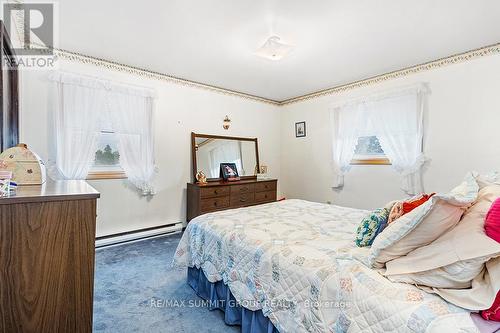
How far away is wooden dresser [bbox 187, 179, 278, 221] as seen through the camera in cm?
355

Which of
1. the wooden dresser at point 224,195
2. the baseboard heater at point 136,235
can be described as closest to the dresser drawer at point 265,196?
the wooden dresser at point 224,195

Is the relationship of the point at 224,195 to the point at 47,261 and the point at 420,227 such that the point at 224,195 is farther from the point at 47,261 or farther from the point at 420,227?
the point at 420,227

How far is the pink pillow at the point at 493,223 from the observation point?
89 centimetres

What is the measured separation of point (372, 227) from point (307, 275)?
50cm

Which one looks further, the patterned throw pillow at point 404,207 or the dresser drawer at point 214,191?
the dresser drawer at point 214,191

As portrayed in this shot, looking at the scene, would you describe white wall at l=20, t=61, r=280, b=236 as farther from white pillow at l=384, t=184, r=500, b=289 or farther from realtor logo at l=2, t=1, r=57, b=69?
white pillow at l=384, t=184, r=500, b=289

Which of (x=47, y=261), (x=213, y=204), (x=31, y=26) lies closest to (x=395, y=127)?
(x=213, y=204)

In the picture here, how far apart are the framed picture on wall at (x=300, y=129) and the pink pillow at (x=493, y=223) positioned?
3.82m

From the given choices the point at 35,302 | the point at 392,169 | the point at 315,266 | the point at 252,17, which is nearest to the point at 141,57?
the point at 252,17

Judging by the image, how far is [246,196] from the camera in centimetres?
404

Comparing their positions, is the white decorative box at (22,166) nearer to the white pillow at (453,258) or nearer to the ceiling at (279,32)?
the ceiling at (279,32)

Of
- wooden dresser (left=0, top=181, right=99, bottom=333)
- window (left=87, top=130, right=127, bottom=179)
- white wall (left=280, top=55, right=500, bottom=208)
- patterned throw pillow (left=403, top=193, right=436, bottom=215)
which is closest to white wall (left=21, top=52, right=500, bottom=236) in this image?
white wall (left=280, top=55, right=500, bottom=208)

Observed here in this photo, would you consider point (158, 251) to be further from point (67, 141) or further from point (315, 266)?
point (315, 266)

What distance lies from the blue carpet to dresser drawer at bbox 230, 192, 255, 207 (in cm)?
135
